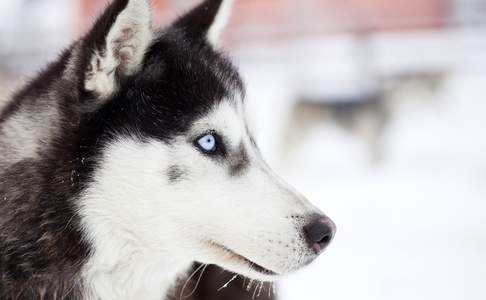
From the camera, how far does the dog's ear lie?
249 centimetres

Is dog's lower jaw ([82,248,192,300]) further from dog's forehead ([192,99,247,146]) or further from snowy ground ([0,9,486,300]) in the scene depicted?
snowy ground ([0,9,486,300])

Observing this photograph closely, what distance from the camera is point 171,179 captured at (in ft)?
6.74

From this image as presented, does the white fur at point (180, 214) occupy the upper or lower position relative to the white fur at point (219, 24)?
lower

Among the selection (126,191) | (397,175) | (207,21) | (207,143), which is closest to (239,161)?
(207,143)

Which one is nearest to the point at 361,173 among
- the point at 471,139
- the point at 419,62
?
the point at 471,139

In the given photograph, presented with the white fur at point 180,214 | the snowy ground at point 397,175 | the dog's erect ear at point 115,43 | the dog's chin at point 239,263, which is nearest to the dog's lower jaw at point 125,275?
the white fur at point 180,214

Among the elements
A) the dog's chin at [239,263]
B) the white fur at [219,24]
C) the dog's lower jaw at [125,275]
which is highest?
the white fur at [219,24]

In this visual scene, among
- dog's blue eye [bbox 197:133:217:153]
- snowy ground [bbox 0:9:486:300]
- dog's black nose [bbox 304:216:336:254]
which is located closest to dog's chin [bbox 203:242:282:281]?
dog's black nose [bbox 304:216:336:254]

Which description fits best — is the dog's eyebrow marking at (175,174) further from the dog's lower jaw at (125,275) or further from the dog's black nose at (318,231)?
the dog's black nose at (318,231)

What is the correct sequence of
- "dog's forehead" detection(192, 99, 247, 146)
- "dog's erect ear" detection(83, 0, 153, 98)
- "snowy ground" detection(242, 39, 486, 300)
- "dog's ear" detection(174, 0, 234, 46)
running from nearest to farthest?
"dog's erect ear" detection(83, 0, 153, 98) < "dog's forehead" detection(192, 99, 247, 146) < "dog's ear" detection(174, 0, 234, 46) < "snowy ground" detection(242, 39, 486, 300)

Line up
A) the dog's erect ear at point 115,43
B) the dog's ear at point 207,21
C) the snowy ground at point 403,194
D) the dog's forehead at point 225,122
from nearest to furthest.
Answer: the dog's erect ear at point 115,43 → the dog's forehead at point 225,122 → the dog's ear at point 207,21 → the snowy ground at point 403,194

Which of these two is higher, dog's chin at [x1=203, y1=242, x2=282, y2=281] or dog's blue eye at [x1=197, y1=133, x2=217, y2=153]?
dog's blue eye at [x1=197, y1=133, x2=217, y2=153]

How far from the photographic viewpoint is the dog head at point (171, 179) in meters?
2.04

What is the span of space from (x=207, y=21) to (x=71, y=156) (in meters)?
0.69
